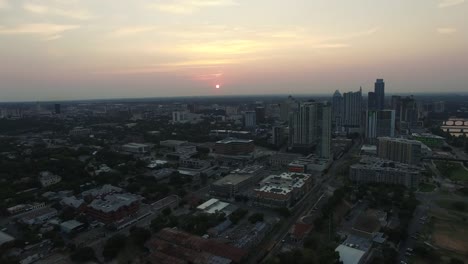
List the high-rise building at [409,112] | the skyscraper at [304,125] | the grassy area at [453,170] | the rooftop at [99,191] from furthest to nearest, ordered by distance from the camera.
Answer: the high-rise building at [409,112] < the skyscraper at [304,125] < the grassy area at [453,170] < the rooftop at [99,191]

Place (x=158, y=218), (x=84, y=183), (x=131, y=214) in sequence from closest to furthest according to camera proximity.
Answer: (x=158, y=218)
(x=131, y=214)
(x=84, y=183)

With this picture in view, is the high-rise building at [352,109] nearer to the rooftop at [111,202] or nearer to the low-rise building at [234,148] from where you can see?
the low-rise building at [234,148]

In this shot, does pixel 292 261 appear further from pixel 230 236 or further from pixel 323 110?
pixel 323 110

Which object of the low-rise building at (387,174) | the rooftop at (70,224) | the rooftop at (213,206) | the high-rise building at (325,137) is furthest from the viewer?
the high-rise building at (325,137)

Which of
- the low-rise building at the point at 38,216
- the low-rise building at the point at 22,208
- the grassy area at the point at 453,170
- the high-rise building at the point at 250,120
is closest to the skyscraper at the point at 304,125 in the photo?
the grassy area at the point at 453,170

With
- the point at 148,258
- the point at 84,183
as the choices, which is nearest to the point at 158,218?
the point at 148,258

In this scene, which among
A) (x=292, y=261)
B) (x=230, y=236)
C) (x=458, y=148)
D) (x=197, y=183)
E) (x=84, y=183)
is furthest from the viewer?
(x=458, y=148)

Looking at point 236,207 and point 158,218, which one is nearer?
point 158,218
